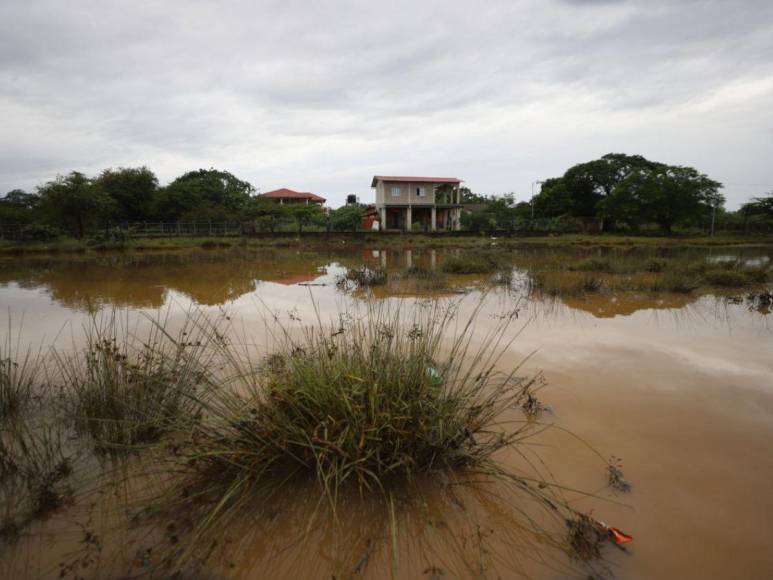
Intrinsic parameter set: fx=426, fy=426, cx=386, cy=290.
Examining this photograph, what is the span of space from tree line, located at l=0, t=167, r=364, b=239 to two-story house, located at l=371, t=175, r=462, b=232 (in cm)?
315

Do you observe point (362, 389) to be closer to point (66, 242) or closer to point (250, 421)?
point (250, 421)

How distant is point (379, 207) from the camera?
39.2 metres

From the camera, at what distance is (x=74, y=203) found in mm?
25141

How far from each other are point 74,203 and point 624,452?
3056cm

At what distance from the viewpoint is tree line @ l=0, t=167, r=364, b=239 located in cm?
2539

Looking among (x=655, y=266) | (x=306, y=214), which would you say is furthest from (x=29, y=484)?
(x=306, y=214)

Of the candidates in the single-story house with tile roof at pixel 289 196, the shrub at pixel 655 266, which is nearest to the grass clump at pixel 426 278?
the shrub at pixel 655 266

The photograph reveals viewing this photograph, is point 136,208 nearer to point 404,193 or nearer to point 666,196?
point 404,193

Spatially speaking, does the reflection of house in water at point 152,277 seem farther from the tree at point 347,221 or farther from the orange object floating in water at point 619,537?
the tree at point 347,221

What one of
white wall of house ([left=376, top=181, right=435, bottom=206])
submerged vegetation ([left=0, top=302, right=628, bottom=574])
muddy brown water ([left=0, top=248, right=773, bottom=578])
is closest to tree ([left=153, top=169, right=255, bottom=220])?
white wall of house ([left=376, top=181, right=435, bottom=206])

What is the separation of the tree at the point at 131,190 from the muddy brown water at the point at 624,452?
28.8m

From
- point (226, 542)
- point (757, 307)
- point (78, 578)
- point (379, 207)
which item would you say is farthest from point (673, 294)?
point (379, 207)

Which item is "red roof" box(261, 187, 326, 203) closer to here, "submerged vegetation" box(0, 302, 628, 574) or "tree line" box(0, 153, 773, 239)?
"tree line" box(0, 153, 773, 239)

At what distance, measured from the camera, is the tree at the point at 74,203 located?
25.0 meters
